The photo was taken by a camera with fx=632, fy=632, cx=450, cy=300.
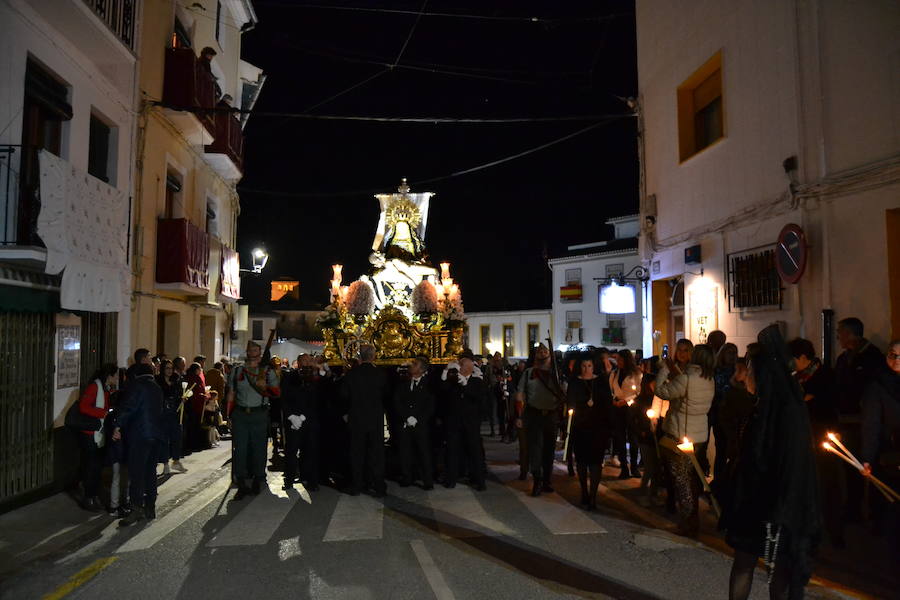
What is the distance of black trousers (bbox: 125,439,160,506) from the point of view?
7.52 metres

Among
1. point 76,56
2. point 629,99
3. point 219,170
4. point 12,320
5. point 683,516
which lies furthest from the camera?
point 219,170

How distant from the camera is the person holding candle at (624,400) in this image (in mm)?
9359

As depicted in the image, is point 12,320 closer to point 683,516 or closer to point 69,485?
point 69,485

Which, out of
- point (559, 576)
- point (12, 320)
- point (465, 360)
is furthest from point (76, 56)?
point (559, 576)

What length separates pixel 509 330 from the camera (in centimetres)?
5081

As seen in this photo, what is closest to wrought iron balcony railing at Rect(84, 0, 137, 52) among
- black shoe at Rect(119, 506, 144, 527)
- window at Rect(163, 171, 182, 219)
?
window at Rect(163, 171, 182, 219)

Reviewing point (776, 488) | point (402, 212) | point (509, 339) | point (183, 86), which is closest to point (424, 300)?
point (402, 212)

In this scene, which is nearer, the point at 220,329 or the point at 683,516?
the point at 683,516

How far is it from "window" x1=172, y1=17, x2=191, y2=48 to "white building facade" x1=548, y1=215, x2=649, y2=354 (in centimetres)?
2722

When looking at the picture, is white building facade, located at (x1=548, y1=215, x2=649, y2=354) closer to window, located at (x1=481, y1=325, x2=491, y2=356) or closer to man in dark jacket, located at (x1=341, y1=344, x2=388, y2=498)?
window, located at (x1=481, y1=325, x2=491, y2=356)

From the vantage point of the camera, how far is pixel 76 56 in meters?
10.1

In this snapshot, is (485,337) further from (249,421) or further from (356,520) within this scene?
(356,520)

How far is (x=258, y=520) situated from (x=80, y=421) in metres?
2.81

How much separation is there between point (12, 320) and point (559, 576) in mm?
7583
